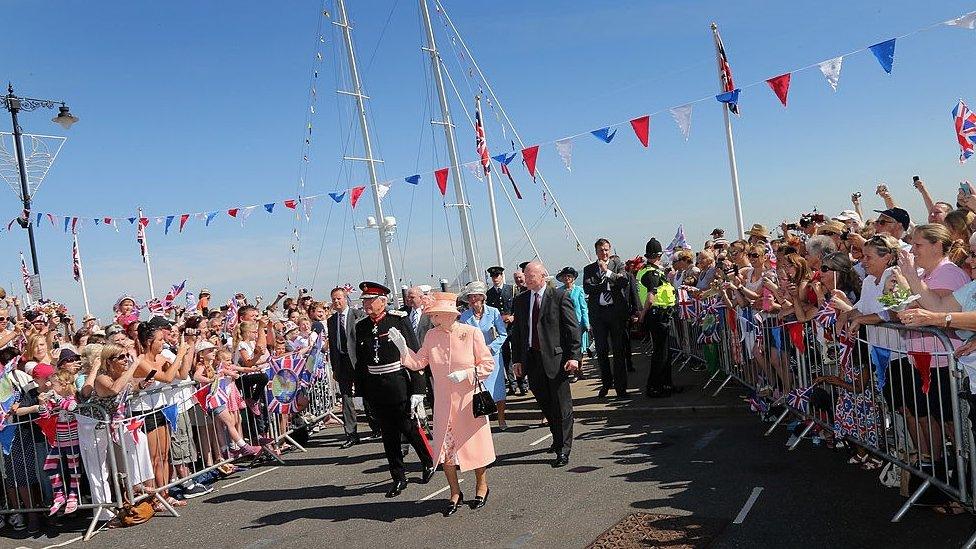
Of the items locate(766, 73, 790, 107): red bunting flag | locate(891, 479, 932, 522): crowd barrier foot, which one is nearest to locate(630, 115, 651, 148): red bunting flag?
locate(766, 73, 790, 107): red bunting flag

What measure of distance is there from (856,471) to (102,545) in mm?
6347

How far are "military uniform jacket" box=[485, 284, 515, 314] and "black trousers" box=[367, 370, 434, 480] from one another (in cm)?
427

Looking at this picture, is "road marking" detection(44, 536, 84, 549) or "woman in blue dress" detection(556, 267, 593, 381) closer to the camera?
"road marking" detection(44, 536, 84, 549)

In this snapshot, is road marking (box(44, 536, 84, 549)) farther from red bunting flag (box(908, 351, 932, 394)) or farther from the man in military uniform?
red bunting flag (box(908, 351, 932, 394))

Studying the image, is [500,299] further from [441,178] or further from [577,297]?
[441,178]

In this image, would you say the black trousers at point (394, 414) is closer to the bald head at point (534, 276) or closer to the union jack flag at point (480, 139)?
the bald head at point (534, 276)

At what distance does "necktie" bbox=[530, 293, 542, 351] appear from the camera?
717cm

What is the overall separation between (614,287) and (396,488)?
4.25m

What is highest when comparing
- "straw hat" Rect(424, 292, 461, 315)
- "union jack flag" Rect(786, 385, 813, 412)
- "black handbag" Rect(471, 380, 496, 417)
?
"straw hat" Rect(424, 292, 461, 315)

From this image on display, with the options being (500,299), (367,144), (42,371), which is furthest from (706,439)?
(367,144)

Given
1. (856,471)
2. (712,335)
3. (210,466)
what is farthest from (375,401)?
(712,335)

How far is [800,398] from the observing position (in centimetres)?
660

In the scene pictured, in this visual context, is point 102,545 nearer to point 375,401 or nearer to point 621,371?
point 375,401

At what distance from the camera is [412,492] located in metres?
6.57
